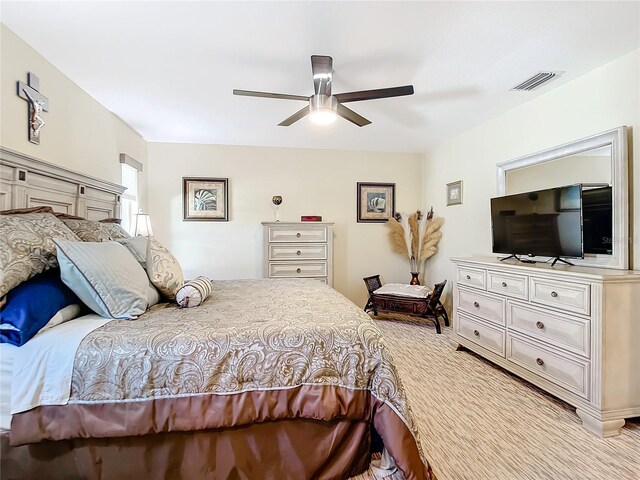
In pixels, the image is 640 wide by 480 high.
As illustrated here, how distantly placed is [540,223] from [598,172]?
519mm

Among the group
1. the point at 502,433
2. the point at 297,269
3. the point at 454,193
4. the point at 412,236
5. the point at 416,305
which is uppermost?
the point at 454,193

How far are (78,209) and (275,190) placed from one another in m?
2.52

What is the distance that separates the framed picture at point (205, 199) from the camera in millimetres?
4562

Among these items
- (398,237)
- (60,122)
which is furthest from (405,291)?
(60,122)

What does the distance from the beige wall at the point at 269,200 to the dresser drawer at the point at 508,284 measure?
2256mm

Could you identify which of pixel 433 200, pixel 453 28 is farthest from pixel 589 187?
pixel 433 200

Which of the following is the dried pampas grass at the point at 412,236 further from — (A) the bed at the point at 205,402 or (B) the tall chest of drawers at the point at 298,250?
(A) the bed at the point at 205,402

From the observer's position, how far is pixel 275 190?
15.6 feet

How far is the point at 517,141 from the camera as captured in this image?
3.23 metres

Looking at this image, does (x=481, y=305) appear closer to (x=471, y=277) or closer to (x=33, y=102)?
(x=471, y=277)

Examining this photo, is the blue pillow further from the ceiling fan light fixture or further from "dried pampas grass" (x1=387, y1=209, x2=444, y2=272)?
"dried pampas grass" (x1=387, y1=209, x2=444, y2=272)

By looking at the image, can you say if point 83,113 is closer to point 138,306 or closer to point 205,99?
point 205,99

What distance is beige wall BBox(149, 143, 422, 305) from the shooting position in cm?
455

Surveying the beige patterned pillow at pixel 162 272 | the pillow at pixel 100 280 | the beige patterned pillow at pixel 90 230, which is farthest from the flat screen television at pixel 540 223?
the beige patterned pillow at pixel 90 230
